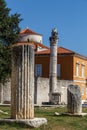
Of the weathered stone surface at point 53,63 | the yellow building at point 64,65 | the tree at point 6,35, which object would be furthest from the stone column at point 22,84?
the yellow building at point 64,65

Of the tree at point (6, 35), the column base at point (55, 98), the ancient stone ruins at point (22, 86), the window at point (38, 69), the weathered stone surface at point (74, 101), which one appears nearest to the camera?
the ancient stone ruins at point (22, 86)

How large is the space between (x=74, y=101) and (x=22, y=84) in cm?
794

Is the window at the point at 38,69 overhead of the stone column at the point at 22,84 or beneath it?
overhead

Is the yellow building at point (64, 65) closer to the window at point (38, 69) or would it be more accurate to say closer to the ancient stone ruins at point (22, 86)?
the window at point (38, 69)

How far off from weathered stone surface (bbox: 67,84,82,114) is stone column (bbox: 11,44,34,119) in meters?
7.25

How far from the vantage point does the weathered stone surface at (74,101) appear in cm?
1994

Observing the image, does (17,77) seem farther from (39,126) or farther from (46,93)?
(46,93)

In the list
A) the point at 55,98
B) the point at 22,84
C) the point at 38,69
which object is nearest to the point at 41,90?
the point at 55,98

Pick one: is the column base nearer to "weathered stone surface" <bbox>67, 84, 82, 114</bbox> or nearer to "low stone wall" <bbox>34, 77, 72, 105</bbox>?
"low stone wall" <bbox>34, 77, 72, 105</bbox>

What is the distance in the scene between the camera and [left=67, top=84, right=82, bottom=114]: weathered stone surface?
19.9 m

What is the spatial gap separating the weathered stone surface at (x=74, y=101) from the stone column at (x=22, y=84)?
7.25 metres

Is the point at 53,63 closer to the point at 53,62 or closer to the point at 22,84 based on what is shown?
the point at 53,62

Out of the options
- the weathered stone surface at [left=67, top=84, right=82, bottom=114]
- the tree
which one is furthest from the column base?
the weathered stone surface at [left=67, top=84, right=82, bottom=114]

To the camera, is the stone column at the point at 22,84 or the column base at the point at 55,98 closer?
the stone column at the point at 22,84
